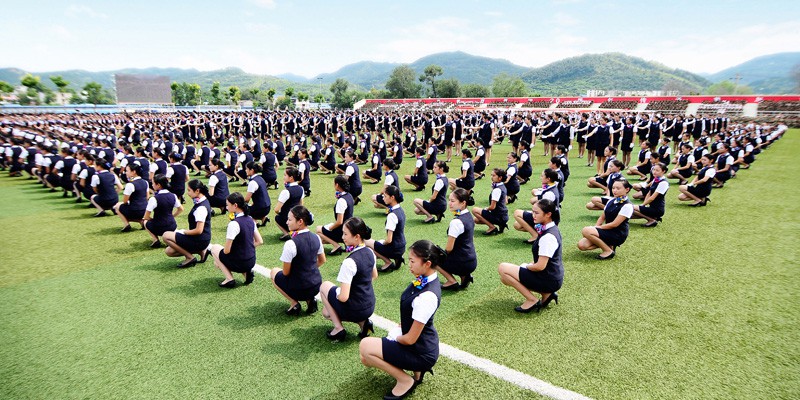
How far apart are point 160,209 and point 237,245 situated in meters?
2.33

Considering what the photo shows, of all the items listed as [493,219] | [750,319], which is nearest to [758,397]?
[750,319]

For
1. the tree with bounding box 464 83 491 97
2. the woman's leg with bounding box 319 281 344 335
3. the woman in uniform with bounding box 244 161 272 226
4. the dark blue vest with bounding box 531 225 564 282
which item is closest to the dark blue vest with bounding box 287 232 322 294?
the woman's leg with bounding box 319 281 344 335

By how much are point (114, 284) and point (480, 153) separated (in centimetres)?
920

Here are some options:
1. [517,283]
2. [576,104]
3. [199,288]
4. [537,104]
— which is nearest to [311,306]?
[199,288]

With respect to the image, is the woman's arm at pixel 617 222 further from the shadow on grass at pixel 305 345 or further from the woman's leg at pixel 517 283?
the shadow on grass at pixel 305 345

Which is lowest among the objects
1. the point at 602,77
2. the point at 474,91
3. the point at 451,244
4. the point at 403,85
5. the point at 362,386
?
the point at 362,386

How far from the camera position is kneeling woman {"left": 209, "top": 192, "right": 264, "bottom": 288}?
4645mm

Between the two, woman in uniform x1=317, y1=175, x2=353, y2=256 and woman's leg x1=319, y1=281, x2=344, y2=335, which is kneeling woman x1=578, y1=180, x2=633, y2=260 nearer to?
woman in uniform x1=317, y1=175, x2=353, y2=256

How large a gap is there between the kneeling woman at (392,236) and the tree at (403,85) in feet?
241

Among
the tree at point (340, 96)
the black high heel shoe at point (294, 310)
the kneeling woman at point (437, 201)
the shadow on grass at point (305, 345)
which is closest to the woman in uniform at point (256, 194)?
the kneeling woman at point (437, 201)

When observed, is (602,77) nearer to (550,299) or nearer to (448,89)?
(448,89)

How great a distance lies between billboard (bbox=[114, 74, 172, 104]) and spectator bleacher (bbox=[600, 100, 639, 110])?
180 feet

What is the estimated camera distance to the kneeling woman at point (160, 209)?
6.07 metres

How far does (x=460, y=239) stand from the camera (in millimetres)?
4730
